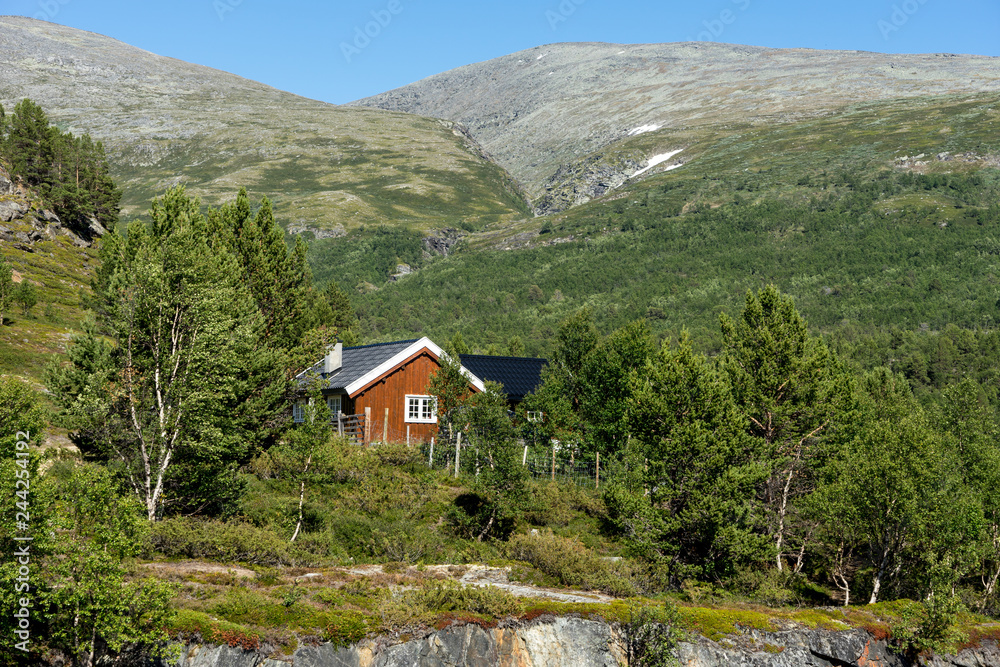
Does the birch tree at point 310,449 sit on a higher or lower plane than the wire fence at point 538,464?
higher

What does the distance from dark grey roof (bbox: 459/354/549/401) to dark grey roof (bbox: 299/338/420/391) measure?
26.2 feet

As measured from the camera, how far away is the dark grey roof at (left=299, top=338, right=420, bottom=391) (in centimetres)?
3591

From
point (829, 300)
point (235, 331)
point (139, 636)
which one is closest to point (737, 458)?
point (235, 331)

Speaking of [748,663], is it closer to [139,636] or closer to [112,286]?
[139,636]

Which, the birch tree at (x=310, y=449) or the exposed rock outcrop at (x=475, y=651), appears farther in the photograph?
the birch tree at (x=310, y=449)

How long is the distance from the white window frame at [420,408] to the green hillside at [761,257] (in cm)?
7069

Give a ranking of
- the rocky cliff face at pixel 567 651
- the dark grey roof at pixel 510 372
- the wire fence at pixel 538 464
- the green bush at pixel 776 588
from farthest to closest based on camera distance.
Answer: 1. the dark grey roof at pixel 510 372
2. the wire fence at pixel 538 464
3. the green bush at pixel 776 588
4. the rocky cliff face at pixel 567 651

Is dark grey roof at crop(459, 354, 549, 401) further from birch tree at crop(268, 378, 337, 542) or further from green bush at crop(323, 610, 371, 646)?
green bush at crop(323, 610, 371, 646)

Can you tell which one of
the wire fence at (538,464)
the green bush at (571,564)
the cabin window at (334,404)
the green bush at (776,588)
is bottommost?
the green bush at (776,588)

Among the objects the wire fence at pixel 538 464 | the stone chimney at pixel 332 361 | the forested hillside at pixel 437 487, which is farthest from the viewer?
the stone chimney at pixel 332 361

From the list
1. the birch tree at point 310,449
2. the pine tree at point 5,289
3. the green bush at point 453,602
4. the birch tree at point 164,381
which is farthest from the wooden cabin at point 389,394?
the pine tree at point 5,289

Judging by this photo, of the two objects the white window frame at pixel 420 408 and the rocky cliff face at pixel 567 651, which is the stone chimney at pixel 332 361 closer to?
the white window frame at pixel 420 408

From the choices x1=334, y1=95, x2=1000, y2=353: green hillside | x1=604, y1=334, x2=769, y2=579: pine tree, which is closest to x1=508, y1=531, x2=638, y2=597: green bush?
x1=604, y1=334, x2=769, y2=579: pine tree

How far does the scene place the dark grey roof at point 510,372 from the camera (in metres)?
45.0
